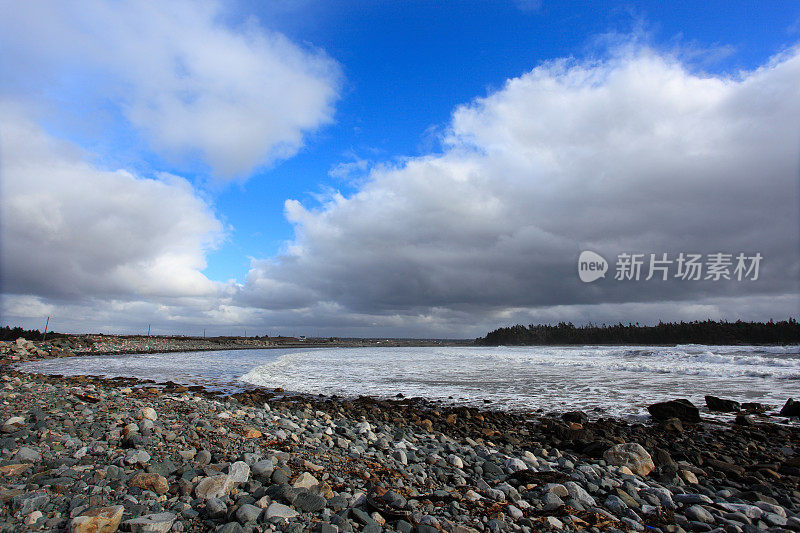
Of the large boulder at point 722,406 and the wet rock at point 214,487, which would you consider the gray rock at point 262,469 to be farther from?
the large boulder at point 722,406

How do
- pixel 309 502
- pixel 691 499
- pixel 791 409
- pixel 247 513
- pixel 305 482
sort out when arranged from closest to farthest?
pixel 247 513, pixel 309 502, pixel 305 482, pixel 691 499, pixel 791 409

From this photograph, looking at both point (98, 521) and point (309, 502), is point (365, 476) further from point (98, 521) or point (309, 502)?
point (98, 521)

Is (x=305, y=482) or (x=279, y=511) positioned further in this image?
(x=305, y=482)

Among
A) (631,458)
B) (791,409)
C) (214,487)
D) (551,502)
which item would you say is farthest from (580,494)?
(791,409)

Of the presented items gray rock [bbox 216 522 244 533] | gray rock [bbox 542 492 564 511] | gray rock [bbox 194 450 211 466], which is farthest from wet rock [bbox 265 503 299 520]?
gray rock [bbox 542 492 564 511]

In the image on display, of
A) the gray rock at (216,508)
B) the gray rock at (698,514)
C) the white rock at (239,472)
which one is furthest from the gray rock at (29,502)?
the gray rock at (698,514)

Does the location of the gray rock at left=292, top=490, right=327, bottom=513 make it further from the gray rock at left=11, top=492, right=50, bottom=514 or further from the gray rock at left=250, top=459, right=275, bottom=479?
the gray rock at left=11, top=492, right=50, bottom=514

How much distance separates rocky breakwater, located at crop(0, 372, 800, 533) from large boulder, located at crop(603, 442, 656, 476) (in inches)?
0.7

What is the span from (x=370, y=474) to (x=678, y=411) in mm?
8716

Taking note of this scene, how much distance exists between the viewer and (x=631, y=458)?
6277 millimetres

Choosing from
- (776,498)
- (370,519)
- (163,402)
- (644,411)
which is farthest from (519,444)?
(163,402)

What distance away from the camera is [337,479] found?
5.04 meters

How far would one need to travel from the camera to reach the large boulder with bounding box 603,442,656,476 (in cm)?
613

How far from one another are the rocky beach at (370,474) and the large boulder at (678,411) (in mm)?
628
